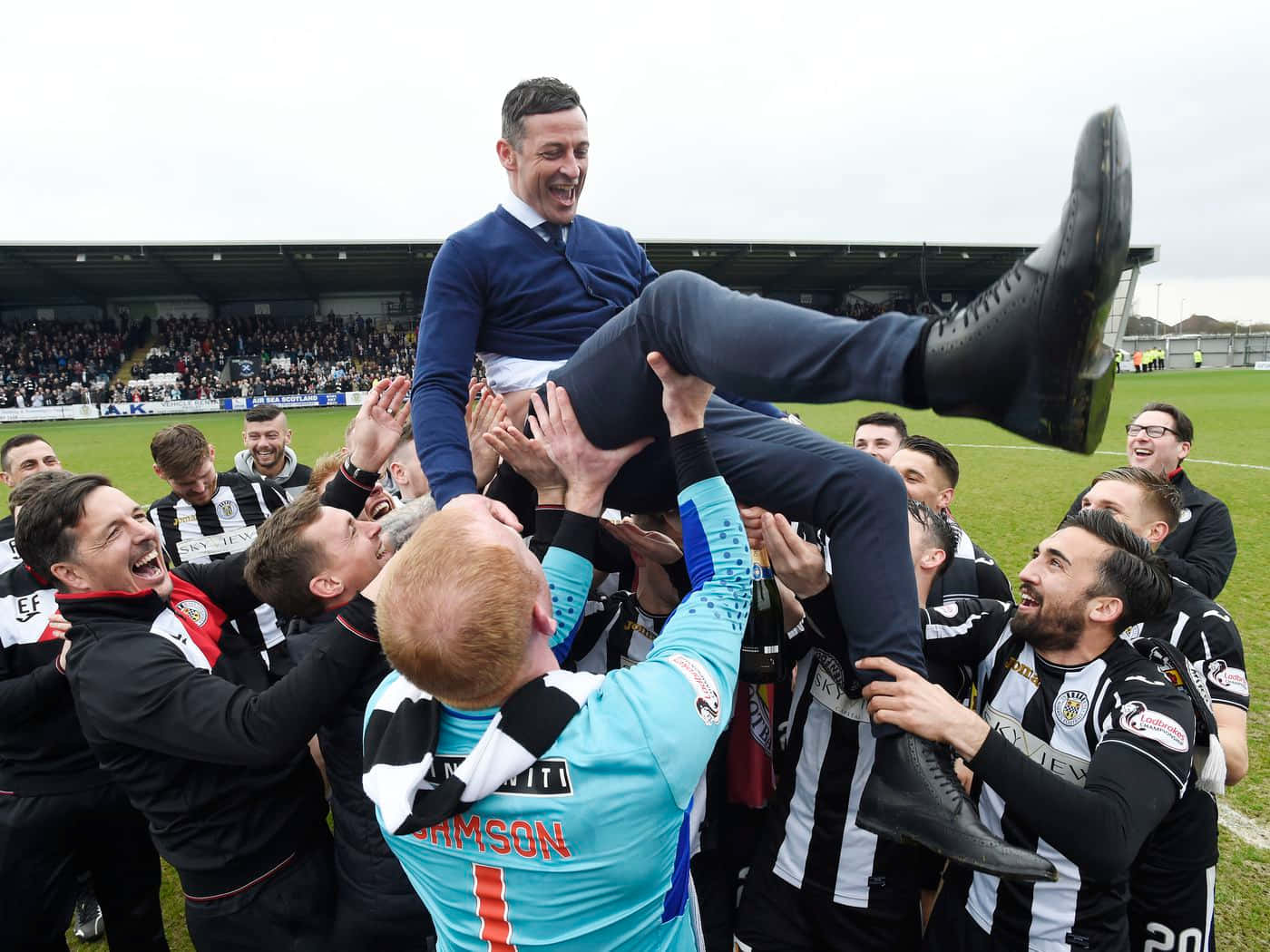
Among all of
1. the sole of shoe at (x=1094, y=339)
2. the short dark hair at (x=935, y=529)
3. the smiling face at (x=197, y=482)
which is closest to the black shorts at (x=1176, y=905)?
the short dark hair at (x=935, y=529)

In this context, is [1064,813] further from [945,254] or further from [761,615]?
[945,254]

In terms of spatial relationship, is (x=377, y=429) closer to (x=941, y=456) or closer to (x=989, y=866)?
(x=989, y=866)

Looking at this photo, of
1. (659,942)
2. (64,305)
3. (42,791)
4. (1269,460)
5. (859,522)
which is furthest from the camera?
(64,305)

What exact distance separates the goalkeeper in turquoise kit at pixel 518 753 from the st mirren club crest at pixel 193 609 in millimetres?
1300

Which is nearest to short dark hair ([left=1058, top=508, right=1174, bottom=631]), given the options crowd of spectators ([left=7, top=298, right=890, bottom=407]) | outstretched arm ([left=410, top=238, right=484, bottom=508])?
outstretched arm ([left=410, top=238, right=484, bottom=508])

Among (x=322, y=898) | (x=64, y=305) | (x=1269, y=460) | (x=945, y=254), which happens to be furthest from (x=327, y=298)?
(x=322, y=898)

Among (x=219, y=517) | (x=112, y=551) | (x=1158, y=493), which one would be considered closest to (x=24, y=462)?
(x=219, y=517)

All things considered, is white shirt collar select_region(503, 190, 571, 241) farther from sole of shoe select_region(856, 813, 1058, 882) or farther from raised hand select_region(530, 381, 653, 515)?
sole of shoe select_region(856, 813, 1058, 882)

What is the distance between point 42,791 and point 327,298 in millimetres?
39903

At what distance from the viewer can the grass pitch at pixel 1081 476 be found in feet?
10.2

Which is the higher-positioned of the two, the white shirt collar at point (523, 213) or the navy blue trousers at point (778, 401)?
the white shirt collar at point (523, 213)

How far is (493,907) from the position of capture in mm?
1503

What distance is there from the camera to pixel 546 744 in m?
1.40

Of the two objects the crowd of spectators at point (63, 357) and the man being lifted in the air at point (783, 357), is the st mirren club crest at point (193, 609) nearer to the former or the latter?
the man being lifted in the air at point (783, 357)
